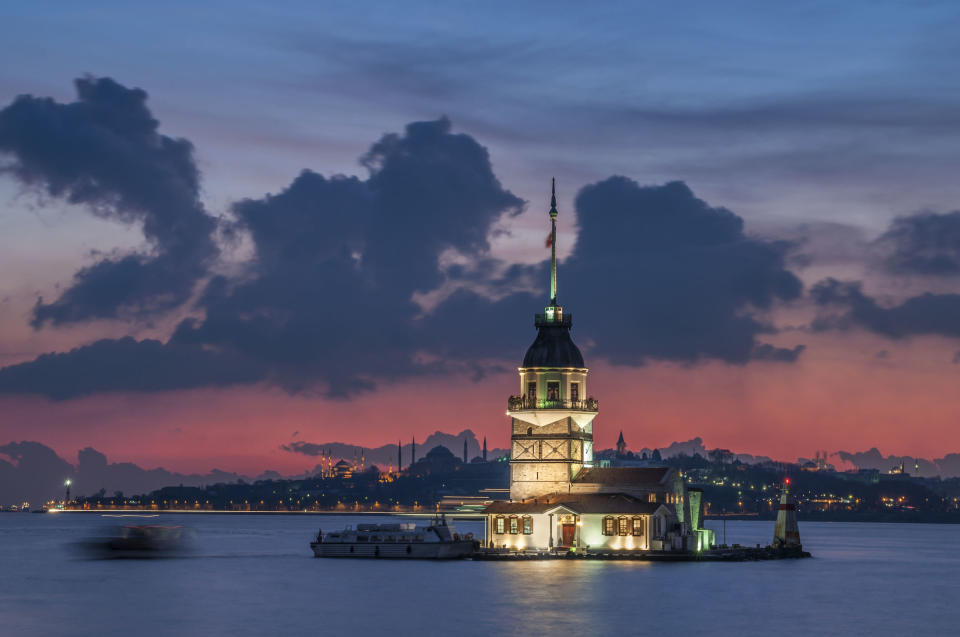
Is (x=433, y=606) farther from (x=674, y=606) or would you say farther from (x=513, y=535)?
(x=513, y=535)

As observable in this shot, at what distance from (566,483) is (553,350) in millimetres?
10009

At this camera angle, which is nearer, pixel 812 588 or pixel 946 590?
pixel 812 588

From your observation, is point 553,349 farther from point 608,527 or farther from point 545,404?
point 608,527

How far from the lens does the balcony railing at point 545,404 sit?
111125 mm

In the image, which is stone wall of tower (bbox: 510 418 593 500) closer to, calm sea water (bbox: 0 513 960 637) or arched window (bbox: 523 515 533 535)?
arched window (bbox: 523 515 533 535)

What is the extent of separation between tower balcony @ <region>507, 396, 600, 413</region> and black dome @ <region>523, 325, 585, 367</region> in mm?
2702

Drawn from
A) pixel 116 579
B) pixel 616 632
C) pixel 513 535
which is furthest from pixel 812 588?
pixel 116 579

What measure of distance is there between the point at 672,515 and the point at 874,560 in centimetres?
4282

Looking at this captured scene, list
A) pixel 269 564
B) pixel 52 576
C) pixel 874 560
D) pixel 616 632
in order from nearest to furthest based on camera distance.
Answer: pixel 616 632, pixel 52 576, pixel 269 564, pixel 874 560

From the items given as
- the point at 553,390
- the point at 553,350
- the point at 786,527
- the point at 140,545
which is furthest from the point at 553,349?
the point at 140,545

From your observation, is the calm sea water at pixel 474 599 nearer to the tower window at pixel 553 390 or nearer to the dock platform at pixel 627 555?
the dock platform at pixel 627 555

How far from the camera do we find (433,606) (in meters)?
82.0

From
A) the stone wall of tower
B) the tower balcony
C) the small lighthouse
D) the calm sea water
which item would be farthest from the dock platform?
the tower balcony

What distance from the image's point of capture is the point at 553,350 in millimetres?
112688
